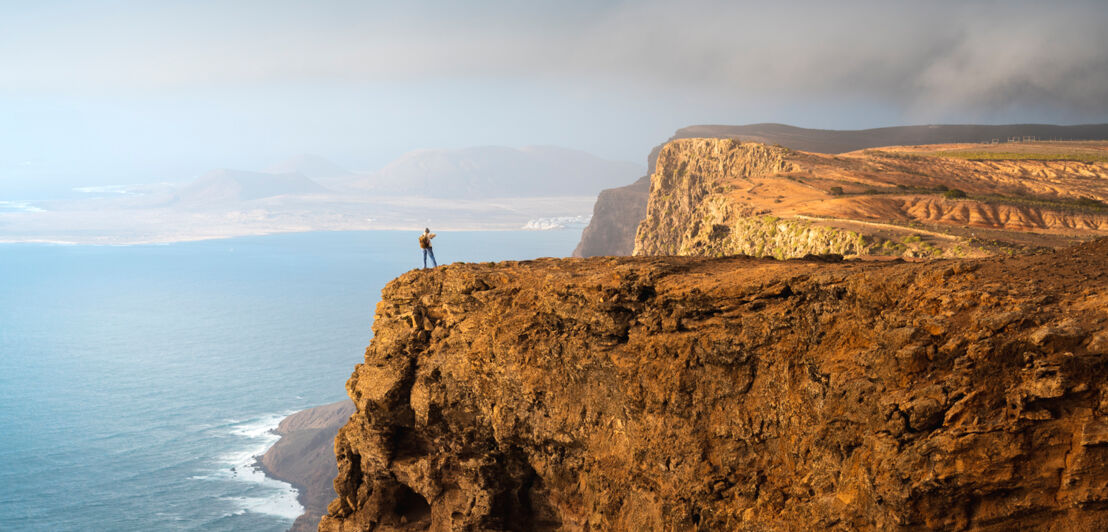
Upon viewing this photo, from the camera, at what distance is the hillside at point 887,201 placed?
107 ft

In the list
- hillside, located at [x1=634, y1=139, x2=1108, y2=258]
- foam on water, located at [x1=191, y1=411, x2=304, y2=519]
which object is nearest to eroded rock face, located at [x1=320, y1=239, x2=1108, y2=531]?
hillside, located at [x1=634, y1=139, x2=1108, y2=258]

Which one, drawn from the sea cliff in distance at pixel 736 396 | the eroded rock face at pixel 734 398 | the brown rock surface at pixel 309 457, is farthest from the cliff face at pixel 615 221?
the sea cliff in distance at pixel 736 396

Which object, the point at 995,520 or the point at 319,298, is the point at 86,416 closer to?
the point at 319,298

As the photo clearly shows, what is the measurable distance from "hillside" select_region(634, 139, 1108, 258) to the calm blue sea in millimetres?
41141

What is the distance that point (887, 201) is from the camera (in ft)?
138

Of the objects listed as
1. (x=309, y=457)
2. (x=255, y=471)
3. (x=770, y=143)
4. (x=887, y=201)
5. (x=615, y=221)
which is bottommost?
(x=255, y=471)

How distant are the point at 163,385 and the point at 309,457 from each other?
46.7 metres

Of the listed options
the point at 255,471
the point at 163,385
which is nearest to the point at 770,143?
the point at 255,471

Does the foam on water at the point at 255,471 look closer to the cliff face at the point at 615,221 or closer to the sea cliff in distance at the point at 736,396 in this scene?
the sea cliff in distance at the point at 736,396

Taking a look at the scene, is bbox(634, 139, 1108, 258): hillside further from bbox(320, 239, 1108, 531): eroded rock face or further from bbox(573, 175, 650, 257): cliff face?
bbox(573, 175, 650, 257): cliff face

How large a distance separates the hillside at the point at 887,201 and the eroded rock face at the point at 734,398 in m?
19.2

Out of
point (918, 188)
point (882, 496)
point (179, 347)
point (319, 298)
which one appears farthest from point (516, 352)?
point (319, 298)

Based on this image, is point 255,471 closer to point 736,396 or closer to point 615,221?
point 736,396

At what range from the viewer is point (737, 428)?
12844 mm
